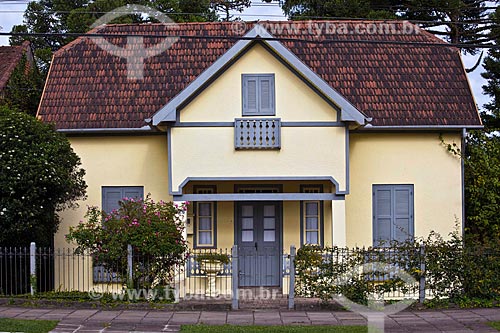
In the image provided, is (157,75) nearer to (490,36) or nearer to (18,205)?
(18,205)

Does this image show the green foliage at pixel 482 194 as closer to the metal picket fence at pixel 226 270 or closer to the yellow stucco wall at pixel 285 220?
the metal picket fence at pixel 226 270

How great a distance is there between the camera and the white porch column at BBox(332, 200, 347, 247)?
15.7 m

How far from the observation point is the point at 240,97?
631 inches

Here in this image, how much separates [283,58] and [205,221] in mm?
4648

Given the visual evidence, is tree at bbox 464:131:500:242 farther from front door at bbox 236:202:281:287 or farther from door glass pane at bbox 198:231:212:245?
door glass pane at bbox 198:231:212:245


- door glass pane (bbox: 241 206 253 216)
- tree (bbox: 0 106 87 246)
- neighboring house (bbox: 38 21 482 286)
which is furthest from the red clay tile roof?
door glass pane (bbox: 241 206 253 216)

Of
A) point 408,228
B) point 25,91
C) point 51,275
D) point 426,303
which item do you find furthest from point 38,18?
point 426,303

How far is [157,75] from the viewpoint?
18.5 meters

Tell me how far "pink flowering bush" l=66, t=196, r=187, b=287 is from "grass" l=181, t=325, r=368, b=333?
236 cm

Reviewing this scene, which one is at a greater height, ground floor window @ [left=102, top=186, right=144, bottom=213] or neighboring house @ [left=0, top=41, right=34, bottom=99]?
neighboring house @ [left=0, top=41, right=34, bottom=99]

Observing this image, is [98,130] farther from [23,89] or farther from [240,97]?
[23,89]

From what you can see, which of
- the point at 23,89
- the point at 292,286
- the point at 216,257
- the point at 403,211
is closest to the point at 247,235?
the point at 216,257

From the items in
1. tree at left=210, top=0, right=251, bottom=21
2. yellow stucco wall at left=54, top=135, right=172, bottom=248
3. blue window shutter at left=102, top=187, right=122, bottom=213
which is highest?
tree at left=210, top=0, right=251, bottom=21

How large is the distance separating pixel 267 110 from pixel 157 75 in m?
4.01
